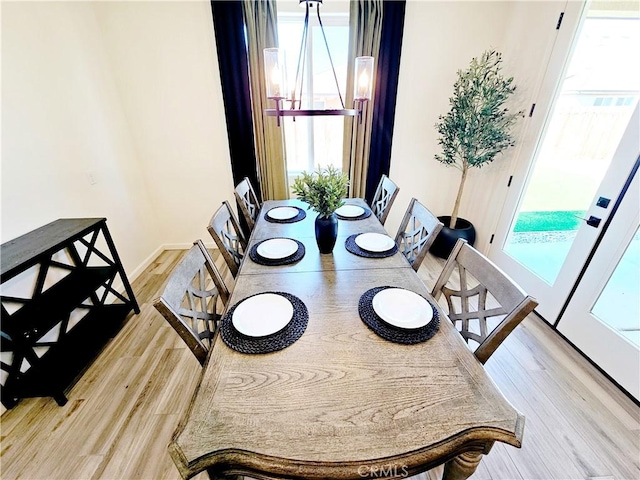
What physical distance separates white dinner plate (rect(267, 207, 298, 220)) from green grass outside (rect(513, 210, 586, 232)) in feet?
6.69

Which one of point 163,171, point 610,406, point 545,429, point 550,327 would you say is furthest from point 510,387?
point 163,171

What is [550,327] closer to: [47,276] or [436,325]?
[436,325]

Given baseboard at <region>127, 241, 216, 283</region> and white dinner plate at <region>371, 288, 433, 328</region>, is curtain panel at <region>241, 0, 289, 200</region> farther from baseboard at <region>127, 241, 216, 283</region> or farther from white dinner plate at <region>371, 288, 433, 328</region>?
white dinner plate at <region>371, 288, 433, 328</region>

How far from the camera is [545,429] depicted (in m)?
1.42

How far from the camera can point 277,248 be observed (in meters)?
1.56

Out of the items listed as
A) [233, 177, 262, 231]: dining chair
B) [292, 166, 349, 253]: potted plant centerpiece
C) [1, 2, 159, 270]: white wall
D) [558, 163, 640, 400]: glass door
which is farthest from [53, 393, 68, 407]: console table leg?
[558, 163, 640, 400]: glass door

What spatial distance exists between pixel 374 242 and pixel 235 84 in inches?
82.8

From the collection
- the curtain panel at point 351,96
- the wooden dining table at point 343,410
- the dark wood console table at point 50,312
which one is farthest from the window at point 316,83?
the dark wood console table at point 50,312

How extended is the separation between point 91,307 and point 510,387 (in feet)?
9.93

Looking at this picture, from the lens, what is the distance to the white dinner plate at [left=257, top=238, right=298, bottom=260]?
1487 mm

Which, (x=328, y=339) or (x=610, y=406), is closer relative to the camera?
(x=328, y=339)

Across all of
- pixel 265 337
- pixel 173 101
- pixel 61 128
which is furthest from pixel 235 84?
pixel 265 337

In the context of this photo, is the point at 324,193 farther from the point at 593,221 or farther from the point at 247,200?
the point at 593,221

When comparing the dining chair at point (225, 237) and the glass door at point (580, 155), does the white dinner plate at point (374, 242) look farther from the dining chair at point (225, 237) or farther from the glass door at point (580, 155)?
the glass door at point (580, 155)
